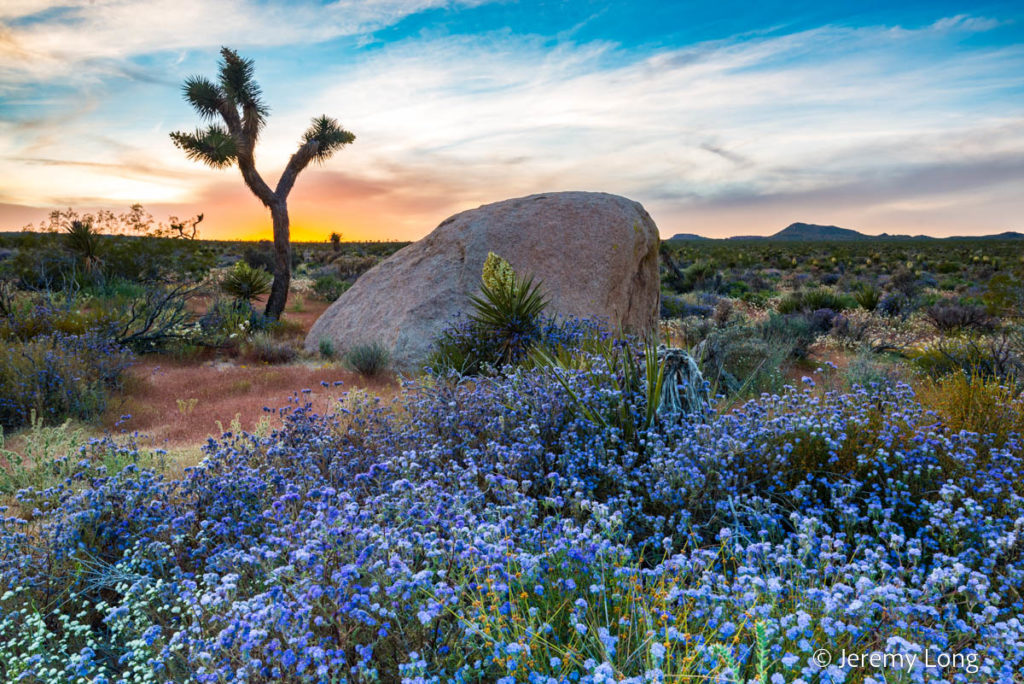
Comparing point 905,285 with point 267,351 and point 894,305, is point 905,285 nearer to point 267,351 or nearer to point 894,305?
point 894,305

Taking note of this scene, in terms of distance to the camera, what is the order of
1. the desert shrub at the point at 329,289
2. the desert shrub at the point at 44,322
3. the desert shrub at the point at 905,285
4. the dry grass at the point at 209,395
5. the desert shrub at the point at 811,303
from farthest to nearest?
the desert shrub at the point at 329,289, the desert shrub at the point at 905,285, the desert shrub at the point at 811,303, the desert shrub at the point at 44,322, the dry grass at the point at 209,395

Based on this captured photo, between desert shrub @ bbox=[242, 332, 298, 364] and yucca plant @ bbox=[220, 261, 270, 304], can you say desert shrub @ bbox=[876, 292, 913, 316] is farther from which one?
yucca plant @ bbox=[220, 261, 270, 304]

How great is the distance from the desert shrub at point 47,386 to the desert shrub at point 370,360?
3.22 metres

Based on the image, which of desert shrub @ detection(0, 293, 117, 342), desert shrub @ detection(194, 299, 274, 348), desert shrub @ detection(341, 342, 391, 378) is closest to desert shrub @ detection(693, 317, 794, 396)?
desert shrub @ detection(341, 342, 391, 378)

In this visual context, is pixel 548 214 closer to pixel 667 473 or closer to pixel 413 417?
pixel 413 417

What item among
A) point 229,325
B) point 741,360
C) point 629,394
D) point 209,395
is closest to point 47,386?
point 209,395

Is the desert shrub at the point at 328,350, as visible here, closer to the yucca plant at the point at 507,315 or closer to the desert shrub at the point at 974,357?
the yucca plant at the point at 507,315

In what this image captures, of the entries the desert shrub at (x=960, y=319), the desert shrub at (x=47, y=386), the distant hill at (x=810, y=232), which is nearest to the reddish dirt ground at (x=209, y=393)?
the desert shrub at (x=47, y=386)

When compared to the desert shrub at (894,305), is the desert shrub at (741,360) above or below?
below

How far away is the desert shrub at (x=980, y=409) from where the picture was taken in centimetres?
489

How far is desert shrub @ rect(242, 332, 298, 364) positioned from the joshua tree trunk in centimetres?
366

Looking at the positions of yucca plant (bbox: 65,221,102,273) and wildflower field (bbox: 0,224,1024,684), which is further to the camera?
yucca plant (bbox: 65,221,102,273)

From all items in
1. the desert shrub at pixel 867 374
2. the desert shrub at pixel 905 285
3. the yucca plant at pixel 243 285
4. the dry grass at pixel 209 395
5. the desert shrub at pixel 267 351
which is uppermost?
the desert shrub at pixel 905 285

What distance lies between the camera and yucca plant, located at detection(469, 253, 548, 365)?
8094 millimetres
